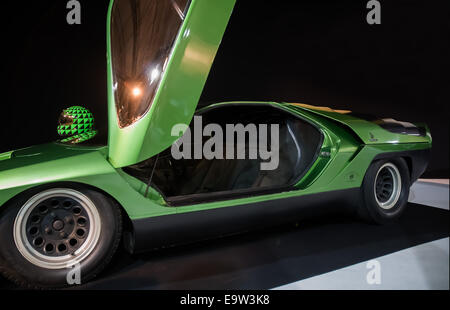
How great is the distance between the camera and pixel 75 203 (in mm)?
1785

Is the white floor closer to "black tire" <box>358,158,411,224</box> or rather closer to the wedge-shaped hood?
"black tire" <box>358,158,411,224</box>

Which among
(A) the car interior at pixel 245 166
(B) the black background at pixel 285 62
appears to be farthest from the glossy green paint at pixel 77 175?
(B) the black background at pixel 285 62

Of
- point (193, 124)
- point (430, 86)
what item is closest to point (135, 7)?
point (193, 124)

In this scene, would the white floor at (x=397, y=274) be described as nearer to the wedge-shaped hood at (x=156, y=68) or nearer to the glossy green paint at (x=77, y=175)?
the glossy green paint at (x=77, y=175)

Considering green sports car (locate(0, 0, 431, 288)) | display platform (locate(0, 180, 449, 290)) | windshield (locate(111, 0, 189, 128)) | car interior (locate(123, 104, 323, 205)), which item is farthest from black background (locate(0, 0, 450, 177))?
windshield (locate(111, 0, 189, 128))

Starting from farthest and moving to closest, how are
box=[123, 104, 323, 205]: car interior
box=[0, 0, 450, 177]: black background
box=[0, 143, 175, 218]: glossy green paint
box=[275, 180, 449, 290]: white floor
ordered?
box=[0, 0, 450, 177]: black background, box=[123, 104, 323, 205]: car interior, box=[275, 180, 449, 290]: white floor, box=[0, 143, 175, 218]: glossy green paint

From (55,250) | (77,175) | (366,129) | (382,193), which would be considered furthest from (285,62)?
(55,250)

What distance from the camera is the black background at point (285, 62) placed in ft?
15.9

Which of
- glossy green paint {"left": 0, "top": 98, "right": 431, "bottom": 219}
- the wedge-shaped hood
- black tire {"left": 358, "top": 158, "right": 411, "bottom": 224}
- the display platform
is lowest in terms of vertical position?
the display platform

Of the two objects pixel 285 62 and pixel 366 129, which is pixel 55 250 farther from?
pixel 285 62

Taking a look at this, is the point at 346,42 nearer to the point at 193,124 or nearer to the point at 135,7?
the point at 193,124

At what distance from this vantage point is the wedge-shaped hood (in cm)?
163

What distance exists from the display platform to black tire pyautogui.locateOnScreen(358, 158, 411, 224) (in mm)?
95
